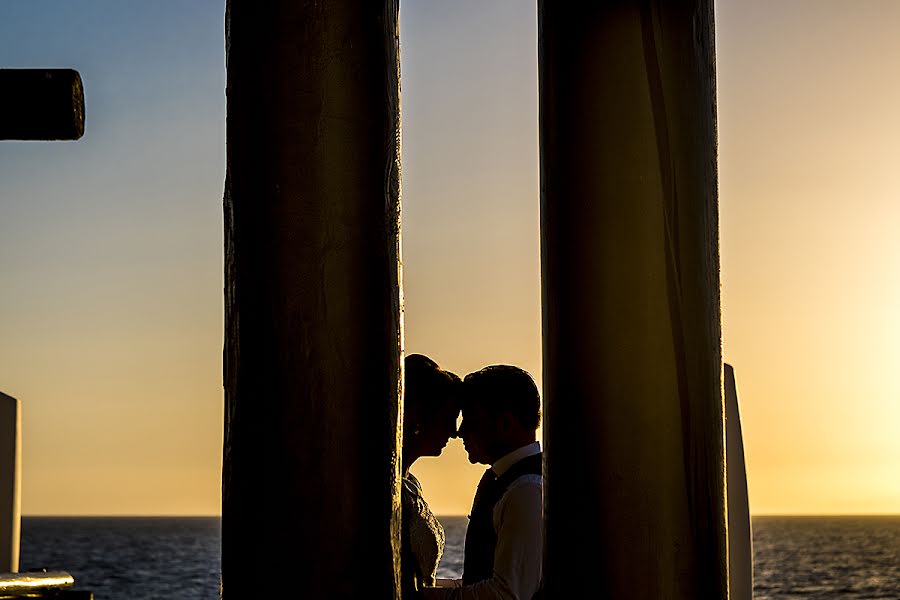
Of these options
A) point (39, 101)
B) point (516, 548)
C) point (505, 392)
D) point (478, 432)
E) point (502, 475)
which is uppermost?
point (39, 101)

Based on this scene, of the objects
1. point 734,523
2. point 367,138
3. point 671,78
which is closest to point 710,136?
point 671,78

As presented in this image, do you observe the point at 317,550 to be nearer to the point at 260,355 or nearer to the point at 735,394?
the point at 260,355

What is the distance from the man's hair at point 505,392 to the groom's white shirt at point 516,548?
0.93 ft

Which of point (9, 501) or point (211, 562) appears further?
point (211, 562)

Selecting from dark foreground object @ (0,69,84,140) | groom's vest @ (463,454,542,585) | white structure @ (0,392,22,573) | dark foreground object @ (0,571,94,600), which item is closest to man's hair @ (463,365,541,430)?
groom's vest @ (463,454,542,585)

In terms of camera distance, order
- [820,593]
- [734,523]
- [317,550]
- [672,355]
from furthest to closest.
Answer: [820,593] < [734,523] < [672,355] < [317,550]

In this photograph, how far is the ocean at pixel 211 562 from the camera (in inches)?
2783

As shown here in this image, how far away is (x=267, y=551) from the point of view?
147 inches

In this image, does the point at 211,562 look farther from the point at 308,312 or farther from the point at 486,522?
the point at 308,312

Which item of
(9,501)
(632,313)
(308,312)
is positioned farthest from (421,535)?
(9,501)

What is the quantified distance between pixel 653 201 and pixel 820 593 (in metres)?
69.3

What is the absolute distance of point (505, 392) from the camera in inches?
221

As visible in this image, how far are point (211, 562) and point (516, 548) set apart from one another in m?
84.1

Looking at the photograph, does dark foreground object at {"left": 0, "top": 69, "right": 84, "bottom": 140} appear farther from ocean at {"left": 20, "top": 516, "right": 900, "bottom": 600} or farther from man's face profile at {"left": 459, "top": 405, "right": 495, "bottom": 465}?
ocean at {"left": 20, "top": 516, "right": 900, "bottom": 600}
